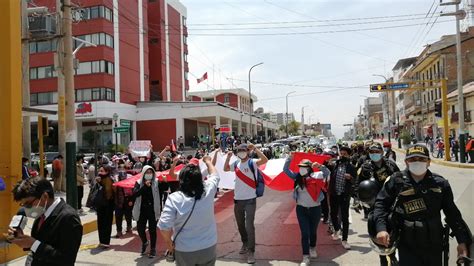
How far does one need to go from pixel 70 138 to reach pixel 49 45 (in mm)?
43968

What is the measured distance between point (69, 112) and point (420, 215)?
9.99 metres

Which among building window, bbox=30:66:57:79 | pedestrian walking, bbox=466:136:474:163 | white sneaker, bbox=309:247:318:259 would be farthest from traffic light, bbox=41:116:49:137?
building window, bbox=30:66:57:79

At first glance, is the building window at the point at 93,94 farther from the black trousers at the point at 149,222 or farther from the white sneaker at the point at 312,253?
the white sneaker at the point at 312,253

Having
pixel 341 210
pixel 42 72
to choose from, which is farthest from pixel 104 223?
pixel 42 72

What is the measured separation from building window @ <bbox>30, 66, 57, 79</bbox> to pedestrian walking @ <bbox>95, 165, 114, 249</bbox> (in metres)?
45.6

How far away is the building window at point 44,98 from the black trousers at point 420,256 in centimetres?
5156

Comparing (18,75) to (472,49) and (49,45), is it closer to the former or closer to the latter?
(49,45)

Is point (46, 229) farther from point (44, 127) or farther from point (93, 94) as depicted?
point (93, 94)

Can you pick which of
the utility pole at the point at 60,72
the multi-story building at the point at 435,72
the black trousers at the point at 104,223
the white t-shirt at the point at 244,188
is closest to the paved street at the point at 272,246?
the black trousers at the point at 104,223

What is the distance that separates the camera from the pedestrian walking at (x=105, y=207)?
9.04m

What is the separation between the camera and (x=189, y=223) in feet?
14.0

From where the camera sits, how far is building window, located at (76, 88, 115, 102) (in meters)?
47.8

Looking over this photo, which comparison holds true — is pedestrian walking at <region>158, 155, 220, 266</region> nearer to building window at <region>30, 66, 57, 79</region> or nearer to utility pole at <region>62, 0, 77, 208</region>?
utility pole at <region>62, 0, 77, 208</region>

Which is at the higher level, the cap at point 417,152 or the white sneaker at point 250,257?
the cap at point 417,152
